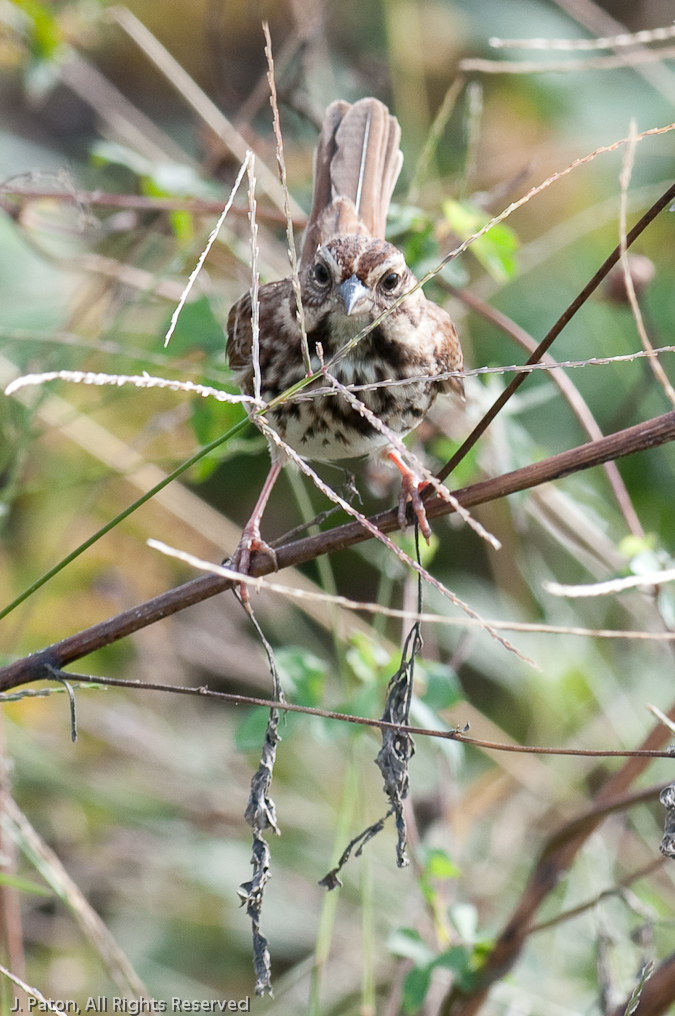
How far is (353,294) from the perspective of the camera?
7.33 feet

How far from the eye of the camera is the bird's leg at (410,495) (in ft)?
6.20

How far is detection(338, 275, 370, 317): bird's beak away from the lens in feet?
7.30

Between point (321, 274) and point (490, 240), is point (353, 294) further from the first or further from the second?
point (490, 240)

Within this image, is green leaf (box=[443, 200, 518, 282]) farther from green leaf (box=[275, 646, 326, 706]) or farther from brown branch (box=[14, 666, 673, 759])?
brown branch (box=[14, 666, 673, 759])

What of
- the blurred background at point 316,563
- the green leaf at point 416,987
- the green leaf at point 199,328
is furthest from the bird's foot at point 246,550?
the green leaf at point 416,987

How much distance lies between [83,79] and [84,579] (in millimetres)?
2112

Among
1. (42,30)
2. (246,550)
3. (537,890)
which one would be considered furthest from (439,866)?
(42,30)

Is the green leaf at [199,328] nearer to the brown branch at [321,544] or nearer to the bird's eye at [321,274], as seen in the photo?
the bird's eye at [321,274]

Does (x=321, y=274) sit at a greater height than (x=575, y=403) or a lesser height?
greater

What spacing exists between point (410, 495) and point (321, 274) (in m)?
0.55

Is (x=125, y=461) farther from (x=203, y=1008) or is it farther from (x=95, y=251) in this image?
(x=203, y=1008)

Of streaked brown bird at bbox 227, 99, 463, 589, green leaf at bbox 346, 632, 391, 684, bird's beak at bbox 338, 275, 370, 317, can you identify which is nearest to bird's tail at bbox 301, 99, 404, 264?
streaked brown bird at bbox 227, 99, 463, 589

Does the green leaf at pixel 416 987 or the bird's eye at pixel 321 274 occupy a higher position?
the bird's eye at pixel 321 274

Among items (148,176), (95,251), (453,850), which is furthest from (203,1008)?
(95,251)
